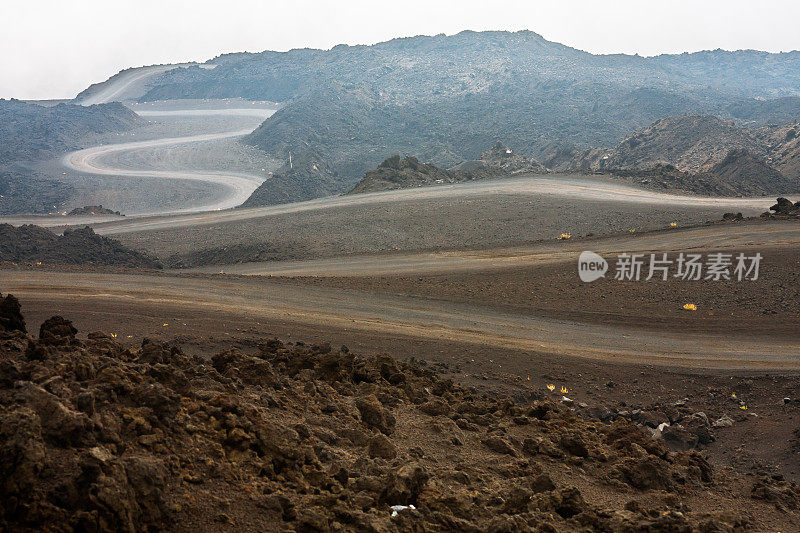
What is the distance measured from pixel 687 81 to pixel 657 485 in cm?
11737

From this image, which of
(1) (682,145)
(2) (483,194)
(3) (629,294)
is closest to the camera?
(3) (629,294)

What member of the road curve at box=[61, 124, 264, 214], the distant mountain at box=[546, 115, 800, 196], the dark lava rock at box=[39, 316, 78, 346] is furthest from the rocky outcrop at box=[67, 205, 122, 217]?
the distant mountain at box=[546, 115, 800, 196]

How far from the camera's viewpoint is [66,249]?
939 inches

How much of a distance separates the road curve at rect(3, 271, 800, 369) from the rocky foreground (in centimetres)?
448

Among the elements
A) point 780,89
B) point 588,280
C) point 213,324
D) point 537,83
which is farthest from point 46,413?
point 780,89

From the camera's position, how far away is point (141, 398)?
17.7 feet

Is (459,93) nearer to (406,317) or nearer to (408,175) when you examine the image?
(408,175)

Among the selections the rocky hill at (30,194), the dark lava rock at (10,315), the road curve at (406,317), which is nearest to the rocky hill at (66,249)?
the road curve at (406,317)

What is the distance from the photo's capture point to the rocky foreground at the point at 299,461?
13.3ft

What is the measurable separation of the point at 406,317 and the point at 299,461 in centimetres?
915

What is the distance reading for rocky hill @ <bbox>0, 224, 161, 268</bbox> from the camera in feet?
76.2

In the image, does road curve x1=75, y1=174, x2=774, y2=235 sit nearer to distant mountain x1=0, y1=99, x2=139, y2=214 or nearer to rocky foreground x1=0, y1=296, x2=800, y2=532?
distant mountain x1=0, y1=99, x2=139, y2=214

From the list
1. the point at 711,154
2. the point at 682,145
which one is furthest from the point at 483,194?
the point at 682,145

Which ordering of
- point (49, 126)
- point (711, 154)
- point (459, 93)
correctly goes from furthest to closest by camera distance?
point (459, 93) < point (49, 126) < point (711, 154)
